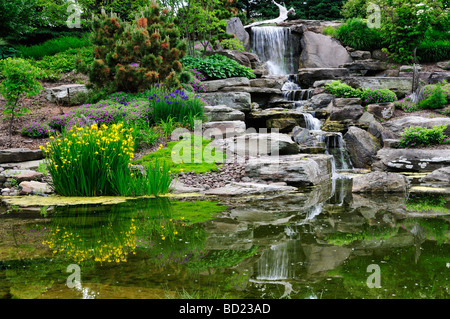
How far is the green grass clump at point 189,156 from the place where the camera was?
676 centimetres

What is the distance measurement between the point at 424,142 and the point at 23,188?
352 inches

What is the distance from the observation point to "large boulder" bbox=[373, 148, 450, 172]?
26.9 ft

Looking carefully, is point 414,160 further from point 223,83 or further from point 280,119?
point 223,83

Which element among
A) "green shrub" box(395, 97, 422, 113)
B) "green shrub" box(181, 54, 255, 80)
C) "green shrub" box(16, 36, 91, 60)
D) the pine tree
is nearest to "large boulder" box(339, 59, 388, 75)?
"green shrub" box(395, 97, 422, 113)

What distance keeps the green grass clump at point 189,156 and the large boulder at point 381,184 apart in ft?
8.47

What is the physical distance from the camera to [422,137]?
29.5ft

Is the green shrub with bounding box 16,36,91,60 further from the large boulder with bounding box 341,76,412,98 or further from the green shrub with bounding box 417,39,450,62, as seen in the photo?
the green shrub with bounding box 417,39,450,62

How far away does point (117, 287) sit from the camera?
7.46ft

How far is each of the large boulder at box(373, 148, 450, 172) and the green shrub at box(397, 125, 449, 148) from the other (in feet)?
1.55

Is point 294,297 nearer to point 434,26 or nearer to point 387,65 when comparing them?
point 387,65

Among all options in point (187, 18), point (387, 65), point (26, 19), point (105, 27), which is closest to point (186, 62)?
point (187, 18)

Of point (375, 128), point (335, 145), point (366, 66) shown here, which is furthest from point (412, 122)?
point (366, 66)

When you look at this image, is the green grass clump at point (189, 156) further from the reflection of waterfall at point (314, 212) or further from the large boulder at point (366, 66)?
the large boulder at point (366, 66)

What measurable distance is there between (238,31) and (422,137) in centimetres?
1187
